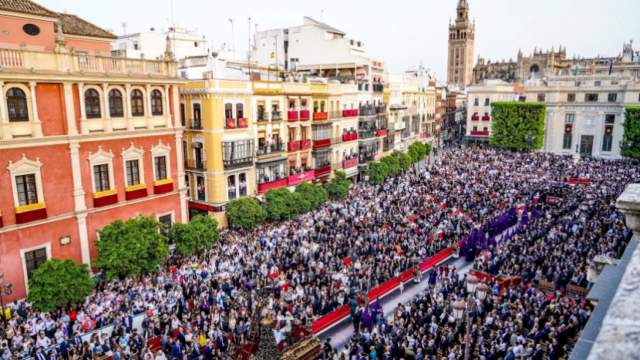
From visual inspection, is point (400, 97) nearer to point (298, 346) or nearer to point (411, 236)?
point (411, 236)

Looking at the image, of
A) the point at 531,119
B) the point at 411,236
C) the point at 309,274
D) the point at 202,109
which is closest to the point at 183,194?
the point at 202,109

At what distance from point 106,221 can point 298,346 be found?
44.9 feet

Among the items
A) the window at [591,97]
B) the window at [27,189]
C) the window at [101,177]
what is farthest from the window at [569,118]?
the window at [27,189]

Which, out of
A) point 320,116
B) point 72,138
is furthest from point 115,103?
point 320,116

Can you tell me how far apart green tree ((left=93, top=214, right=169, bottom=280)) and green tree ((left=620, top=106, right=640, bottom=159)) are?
55185mm

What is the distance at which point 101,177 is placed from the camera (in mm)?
22703

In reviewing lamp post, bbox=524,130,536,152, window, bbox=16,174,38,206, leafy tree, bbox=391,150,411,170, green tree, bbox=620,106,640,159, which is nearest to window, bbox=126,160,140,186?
window, bbox=16,174,38,206

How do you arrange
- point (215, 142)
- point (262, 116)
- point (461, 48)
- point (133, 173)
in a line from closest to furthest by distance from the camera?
point (133, 173) → point (215, 142) → point (262, 116) → point (461, 48)

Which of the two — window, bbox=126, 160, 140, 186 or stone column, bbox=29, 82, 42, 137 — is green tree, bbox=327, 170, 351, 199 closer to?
window, bbox=126, 160, 140, 186

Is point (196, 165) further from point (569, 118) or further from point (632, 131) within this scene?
point (569, 118)

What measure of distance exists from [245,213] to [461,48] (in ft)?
362

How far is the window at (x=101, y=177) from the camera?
22.4 m

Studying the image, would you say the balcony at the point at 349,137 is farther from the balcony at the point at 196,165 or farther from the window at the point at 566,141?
the window at the point at 566,141

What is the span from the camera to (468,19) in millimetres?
121812
